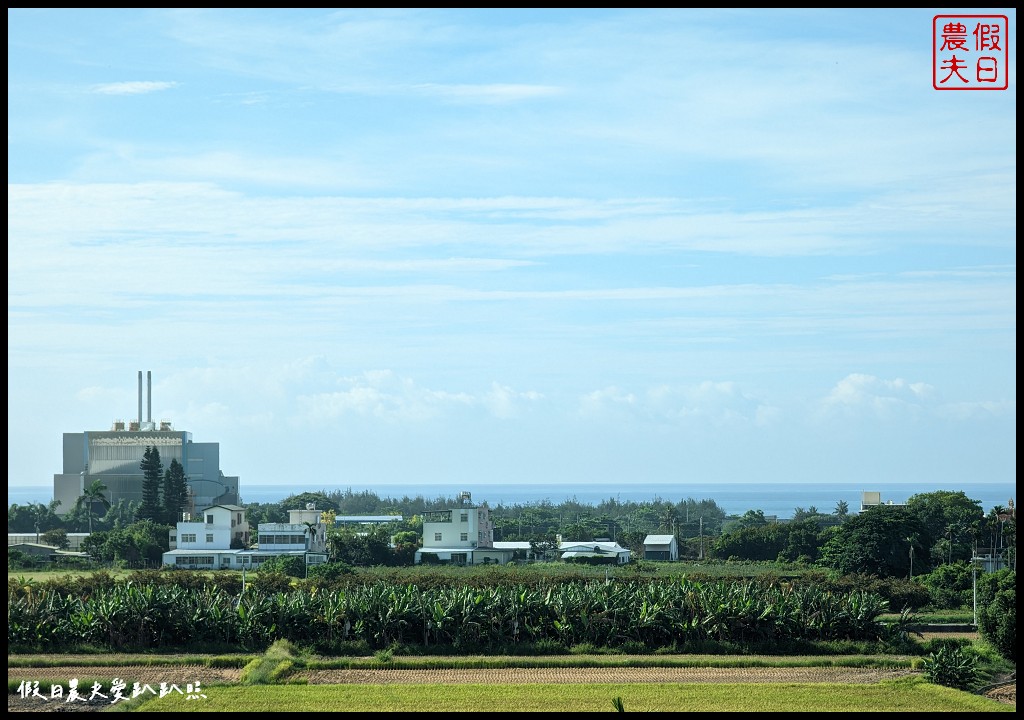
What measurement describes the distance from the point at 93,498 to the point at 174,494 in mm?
11427

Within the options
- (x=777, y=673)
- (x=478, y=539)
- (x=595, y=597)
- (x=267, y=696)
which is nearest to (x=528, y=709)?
(x=267, y=696)

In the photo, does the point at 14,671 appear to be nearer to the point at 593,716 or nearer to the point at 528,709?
the point at 528,709

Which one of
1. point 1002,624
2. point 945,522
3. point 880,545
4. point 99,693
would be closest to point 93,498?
point 880,545

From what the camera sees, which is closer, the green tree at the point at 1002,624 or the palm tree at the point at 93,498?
the green tree at the point at 1002,624

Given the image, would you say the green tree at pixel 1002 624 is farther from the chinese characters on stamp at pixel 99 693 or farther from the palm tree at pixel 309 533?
the palm tree at pixel 309 533

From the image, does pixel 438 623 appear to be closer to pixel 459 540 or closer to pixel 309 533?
pixel 309 533

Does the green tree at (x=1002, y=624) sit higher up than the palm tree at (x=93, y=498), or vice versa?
the palm tree at (x=93, y=498)

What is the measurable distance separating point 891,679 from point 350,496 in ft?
307

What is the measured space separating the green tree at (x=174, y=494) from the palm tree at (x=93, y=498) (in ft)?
26.5

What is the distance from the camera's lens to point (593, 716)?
1414 cm

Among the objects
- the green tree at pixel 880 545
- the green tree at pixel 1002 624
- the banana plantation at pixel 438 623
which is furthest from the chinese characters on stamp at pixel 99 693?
the green tree at pixel 880 545

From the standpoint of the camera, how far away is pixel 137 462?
6325 cm

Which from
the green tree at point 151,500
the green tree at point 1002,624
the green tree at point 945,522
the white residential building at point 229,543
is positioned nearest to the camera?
the green tree at point 1002,624

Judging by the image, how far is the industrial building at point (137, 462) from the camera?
62.7 meters
